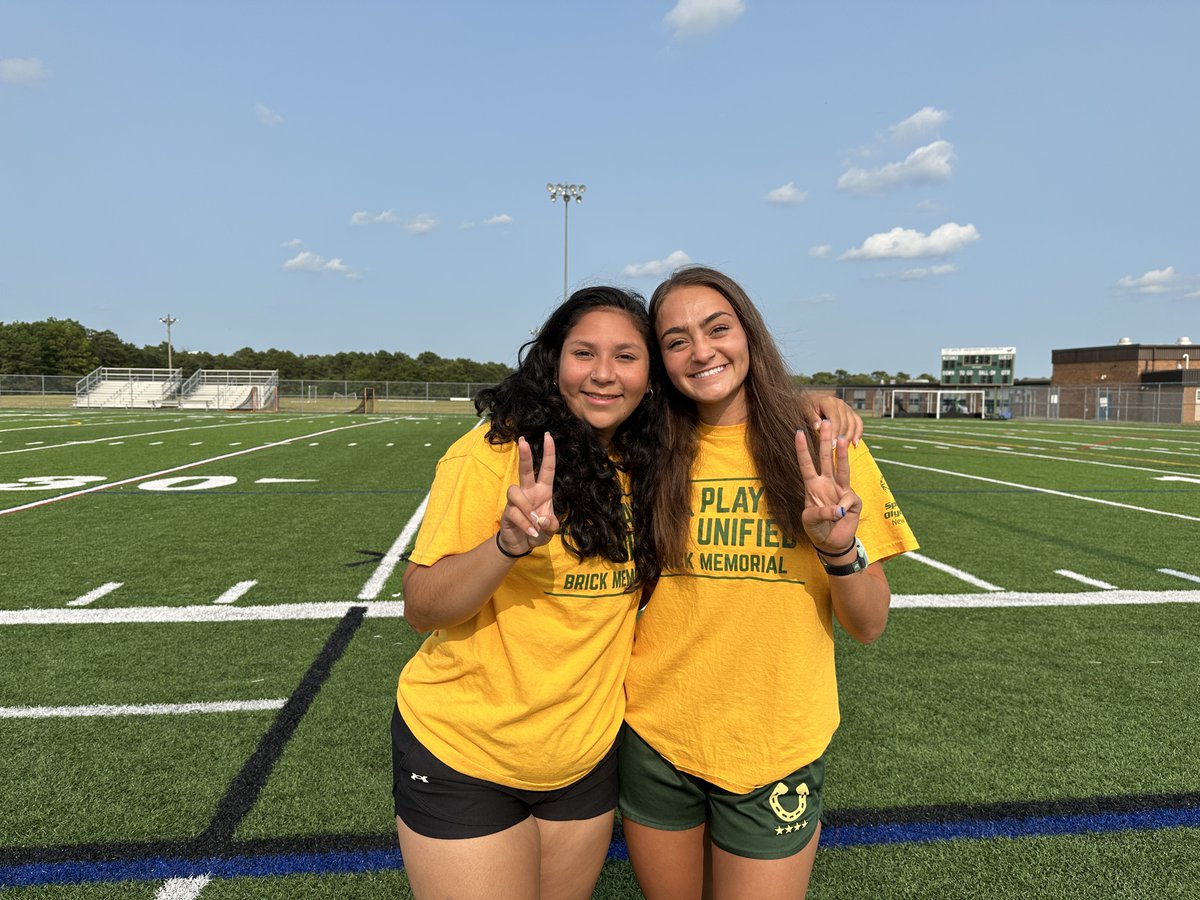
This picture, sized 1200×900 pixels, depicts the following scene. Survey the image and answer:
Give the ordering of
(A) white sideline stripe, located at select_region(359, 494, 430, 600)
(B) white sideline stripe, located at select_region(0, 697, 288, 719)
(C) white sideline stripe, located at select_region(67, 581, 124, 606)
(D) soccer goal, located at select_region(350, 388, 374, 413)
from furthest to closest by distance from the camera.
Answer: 1. (D) soccer goal, located at select_region(350, 388, 374, 413)
2. (A) white sideline stripe, located at select_region(359, 494, 430, 600)
3. (C) white sideline stripe, located at select_region(67, 581, 124, 606)
4. (B) white sideline stripe, located at select_region(0, 697, 288, 719)

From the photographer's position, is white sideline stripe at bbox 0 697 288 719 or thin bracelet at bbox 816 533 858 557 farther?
white sideline stripe at bbox 0 697 288 719

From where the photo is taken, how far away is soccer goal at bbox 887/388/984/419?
5156cm

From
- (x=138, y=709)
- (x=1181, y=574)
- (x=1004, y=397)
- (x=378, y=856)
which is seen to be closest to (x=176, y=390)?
(x=138, y=709)

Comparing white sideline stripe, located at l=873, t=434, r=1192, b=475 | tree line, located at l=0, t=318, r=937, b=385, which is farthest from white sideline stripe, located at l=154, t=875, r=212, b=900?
tree line, located at l=0, t=318, r=937, b=385

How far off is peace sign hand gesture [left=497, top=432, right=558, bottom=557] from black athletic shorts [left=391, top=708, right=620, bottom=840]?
0.49 m

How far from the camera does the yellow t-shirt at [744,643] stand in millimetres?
1551

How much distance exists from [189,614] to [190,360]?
10593cm

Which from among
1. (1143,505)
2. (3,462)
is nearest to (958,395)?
(1143,505)

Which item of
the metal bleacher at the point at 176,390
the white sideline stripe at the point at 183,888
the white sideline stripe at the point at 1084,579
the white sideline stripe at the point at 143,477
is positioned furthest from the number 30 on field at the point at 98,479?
the metal bleacher at the point at 176,390

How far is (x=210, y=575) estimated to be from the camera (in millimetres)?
5453

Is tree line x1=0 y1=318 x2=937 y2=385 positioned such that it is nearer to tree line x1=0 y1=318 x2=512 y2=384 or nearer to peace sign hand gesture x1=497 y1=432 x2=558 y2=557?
tree line x1=0 y1=318 x2=512 y2=384

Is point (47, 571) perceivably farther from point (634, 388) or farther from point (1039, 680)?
point (1039, 680)

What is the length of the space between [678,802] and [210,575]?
5.02m

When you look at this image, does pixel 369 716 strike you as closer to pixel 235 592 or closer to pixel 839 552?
pixel 235 592
